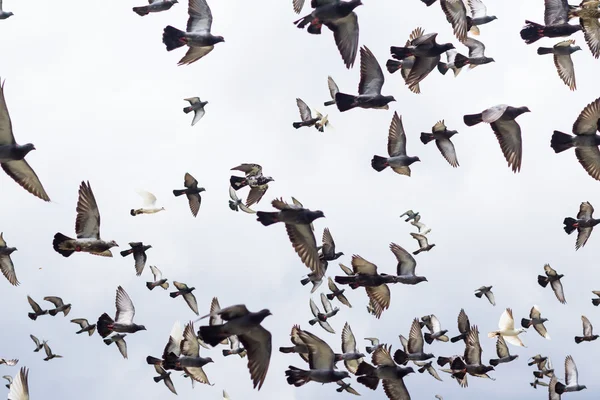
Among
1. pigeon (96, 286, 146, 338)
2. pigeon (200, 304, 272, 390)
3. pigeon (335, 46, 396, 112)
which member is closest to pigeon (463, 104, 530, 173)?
pigeon (335, 46, 396, 112)

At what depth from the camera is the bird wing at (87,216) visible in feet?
80.9

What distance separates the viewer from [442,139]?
93.7 ft

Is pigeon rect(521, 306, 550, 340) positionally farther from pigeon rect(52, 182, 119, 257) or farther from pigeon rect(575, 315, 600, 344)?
pigeon rect(52, 182, 119, 257)

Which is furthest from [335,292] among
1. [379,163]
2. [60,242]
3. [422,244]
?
[60,242]

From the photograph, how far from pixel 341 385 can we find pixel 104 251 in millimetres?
10101

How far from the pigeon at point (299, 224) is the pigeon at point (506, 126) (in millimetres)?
4376

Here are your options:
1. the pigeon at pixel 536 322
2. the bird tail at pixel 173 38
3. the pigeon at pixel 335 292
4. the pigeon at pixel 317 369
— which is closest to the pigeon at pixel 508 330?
the pigeon at pixel 536 322

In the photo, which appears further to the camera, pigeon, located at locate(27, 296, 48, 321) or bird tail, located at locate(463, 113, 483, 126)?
pigeon, located at locate(27, 296, 48, 321)

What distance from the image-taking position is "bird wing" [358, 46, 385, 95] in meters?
25.0

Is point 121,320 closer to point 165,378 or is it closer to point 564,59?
point 165,378

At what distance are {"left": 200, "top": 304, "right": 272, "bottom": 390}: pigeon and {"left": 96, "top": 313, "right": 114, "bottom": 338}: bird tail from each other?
981 centimetres

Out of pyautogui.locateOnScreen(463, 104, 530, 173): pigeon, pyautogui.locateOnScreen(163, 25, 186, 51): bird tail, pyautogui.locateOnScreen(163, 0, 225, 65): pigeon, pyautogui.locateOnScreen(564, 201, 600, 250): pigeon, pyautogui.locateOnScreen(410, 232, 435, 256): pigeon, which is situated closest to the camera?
pyautogui.locateOnScreen(463, 104, 530, 173): pigeon

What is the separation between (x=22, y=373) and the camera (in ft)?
71.9

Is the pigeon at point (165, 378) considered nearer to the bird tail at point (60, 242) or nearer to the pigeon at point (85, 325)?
the pigeon at point (85, 325)
